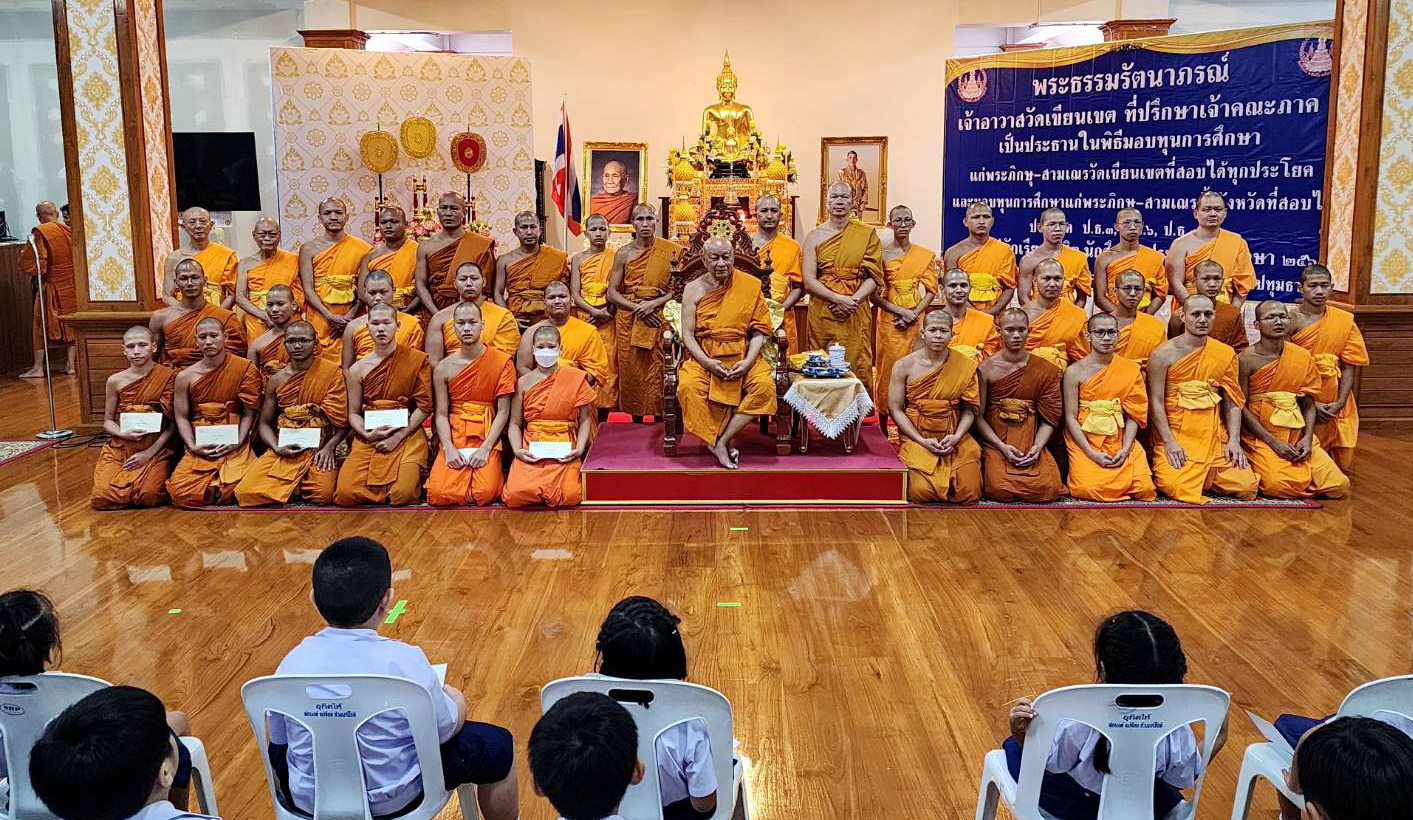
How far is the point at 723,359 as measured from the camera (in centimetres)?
720

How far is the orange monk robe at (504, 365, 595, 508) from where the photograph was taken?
6906 mm

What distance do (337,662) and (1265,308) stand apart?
20.0 ft

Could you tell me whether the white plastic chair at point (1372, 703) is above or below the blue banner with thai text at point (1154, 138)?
below

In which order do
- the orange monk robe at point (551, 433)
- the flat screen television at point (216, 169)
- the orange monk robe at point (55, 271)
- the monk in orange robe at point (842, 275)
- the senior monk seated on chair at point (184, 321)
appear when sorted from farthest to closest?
1. the flat screen television at point (216, 169)
2. the orange monk robe at point (55, 271)
3. the monk in orange robe at point (842, 275)
4. the senior monk seated on chair at point (184, 321)
5. the orange monk robe at point (551, 433)

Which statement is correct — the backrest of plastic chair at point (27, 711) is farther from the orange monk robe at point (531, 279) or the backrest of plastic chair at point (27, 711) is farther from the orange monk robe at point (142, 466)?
the orange monk robe at point (531, 279)

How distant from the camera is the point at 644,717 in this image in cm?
270

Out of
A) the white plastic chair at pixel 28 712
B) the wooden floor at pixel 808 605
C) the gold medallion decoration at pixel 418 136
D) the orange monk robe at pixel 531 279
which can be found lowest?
the wooden floor at pixel 808 605

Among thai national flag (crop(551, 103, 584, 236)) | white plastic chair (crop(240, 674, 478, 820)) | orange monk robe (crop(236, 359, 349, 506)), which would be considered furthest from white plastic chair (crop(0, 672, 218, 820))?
thai national flag (crop(551, 103, 584, 236))

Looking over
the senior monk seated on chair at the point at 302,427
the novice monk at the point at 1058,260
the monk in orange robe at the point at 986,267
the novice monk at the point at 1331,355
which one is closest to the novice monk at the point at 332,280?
the senior monk seated on chair at the point at 302,427

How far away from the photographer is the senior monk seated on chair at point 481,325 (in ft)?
24.2

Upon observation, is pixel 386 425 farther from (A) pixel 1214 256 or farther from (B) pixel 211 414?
(A) pixel 1214 256

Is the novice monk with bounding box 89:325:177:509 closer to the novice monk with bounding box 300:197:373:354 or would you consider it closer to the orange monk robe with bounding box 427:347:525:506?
the novice monk with bounding box 300:197:373:354

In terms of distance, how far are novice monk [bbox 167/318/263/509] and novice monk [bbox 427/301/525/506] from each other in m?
1.09

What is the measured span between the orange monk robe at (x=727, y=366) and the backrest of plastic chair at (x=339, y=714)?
4.43m
